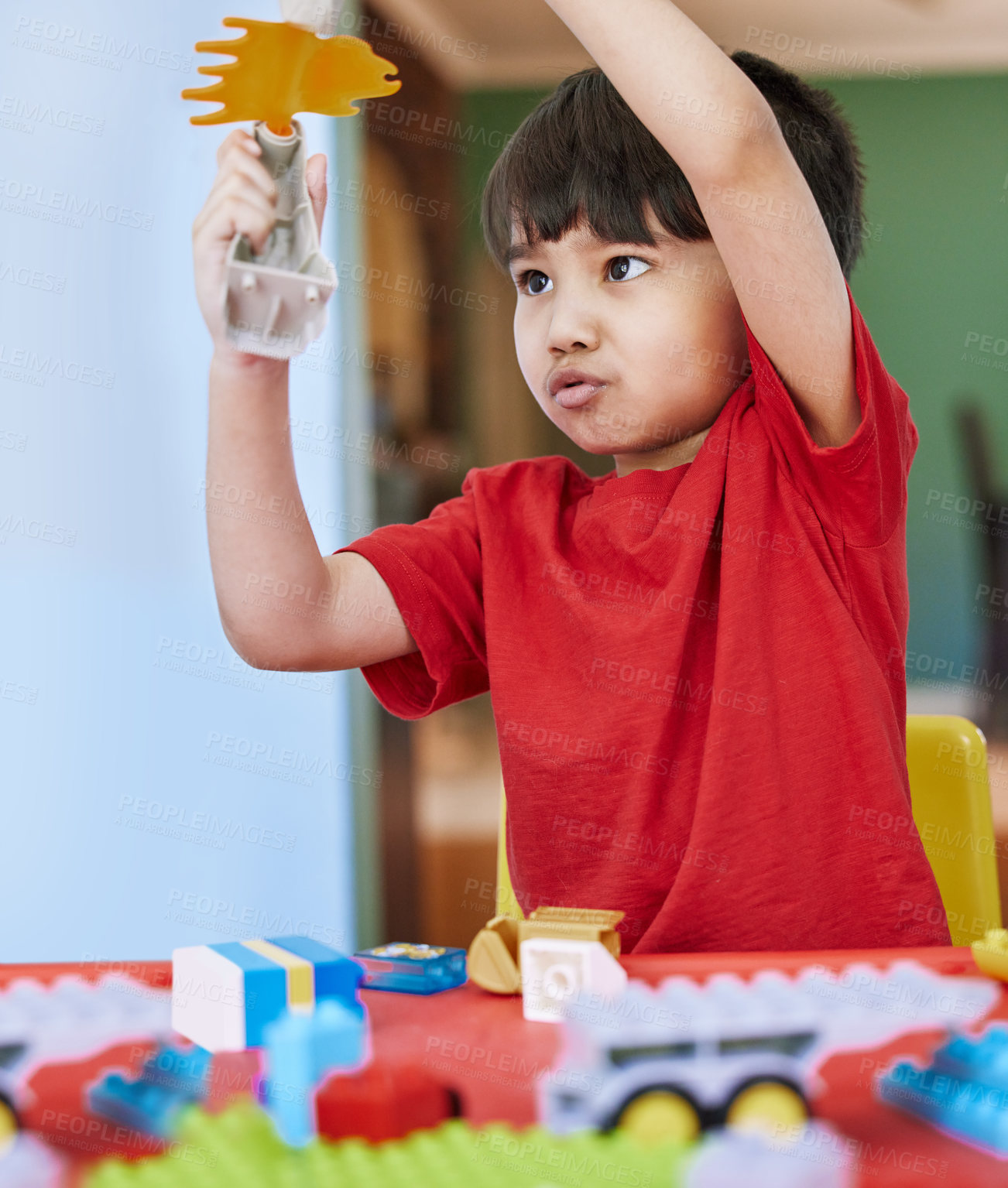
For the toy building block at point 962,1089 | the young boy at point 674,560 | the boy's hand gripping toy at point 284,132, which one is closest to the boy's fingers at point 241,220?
the boy's hand gripping toy at point 284,132

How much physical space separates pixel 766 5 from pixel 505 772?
10.2 feet

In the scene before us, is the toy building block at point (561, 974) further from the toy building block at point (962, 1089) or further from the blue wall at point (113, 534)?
the blue wall at point (113, 534)

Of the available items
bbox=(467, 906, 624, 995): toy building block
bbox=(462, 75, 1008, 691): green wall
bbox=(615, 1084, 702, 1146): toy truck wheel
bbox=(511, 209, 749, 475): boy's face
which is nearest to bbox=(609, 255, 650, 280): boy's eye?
bbox=(511, 209, 749, 475): boy's face

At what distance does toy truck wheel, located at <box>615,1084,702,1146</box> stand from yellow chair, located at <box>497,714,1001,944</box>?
1.41 feet

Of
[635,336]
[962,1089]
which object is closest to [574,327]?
[635,336]

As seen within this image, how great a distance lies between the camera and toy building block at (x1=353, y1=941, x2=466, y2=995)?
472 millimetres

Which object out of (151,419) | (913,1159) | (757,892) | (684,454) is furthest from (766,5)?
(913,1159)

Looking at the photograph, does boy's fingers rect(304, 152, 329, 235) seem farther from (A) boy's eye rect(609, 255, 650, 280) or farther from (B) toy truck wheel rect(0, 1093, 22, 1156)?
(B) toy truck wheel rect(0, 1093, 22, 1156)

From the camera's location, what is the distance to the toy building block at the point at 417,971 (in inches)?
18.6

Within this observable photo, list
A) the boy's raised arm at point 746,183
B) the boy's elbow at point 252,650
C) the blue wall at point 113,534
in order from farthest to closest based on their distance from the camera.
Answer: the blue wall at point 113,534, the boy's elbow at point 252,650, the boy's raised arm at point 746,183

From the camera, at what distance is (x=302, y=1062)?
329 mm

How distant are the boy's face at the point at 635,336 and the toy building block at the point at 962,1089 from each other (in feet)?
1.39

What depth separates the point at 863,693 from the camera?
0.64 m

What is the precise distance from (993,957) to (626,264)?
0.44m
